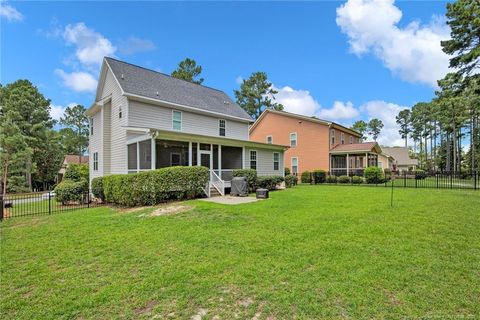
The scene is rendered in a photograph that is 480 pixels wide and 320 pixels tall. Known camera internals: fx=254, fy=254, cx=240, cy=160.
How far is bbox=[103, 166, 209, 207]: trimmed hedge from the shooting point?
10.7m

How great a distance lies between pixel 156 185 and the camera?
10750mm

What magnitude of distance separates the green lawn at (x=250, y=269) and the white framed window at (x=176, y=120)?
9974mm

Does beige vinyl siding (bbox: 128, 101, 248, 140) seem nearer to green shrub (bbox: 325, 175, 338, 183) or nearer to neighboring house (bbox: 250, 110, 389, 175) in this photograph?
neighboring house (bbox: 250, 110, 389, 175)

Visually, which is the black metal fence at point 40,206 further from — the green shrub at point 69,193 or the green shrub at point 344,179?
the green shrub at point 344,179

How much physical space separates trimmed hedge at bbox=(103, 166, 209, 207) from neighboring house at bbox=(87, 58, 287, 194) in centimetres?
151

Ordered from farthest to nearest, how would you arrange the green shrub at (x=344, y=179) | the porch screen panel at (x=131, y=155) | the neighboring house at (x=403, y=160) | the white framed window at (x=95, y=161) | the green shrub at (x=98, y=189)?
the neighboring house at (x=403, y=160) → the green shrub at (x=344, y=179) → the white framed window at (x=95, y=161) → the porch screen panel at (x=131, y=155) → the green shrub at (x=98, y=189)

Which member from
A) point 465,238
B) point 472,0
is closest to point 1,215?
point 465,238

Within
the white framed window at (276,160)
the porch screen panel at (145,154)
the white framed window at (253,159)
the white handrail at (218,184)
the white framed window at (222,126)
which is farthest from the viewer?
the white framed window at (276,160)

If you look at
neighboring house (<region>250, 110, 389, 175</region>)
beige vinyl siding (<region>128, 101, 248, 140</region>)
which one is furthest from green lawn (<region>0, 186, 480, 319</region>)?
neighboring house (<region>250, 110, 389, 175</region>)

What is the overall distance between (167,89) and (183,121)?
265 cm

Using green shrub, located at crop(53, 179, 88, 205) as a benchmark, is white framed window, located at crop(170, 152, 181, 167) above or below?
above

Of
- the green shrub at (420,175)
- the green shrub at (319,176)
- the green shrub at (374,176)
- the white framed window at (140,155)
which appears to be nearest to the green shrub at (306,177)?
the green shrub at (319,176)

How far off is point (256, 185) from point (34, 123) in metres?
31.2

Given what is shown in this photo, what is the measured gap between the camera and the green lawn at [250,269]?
303 centimetres
